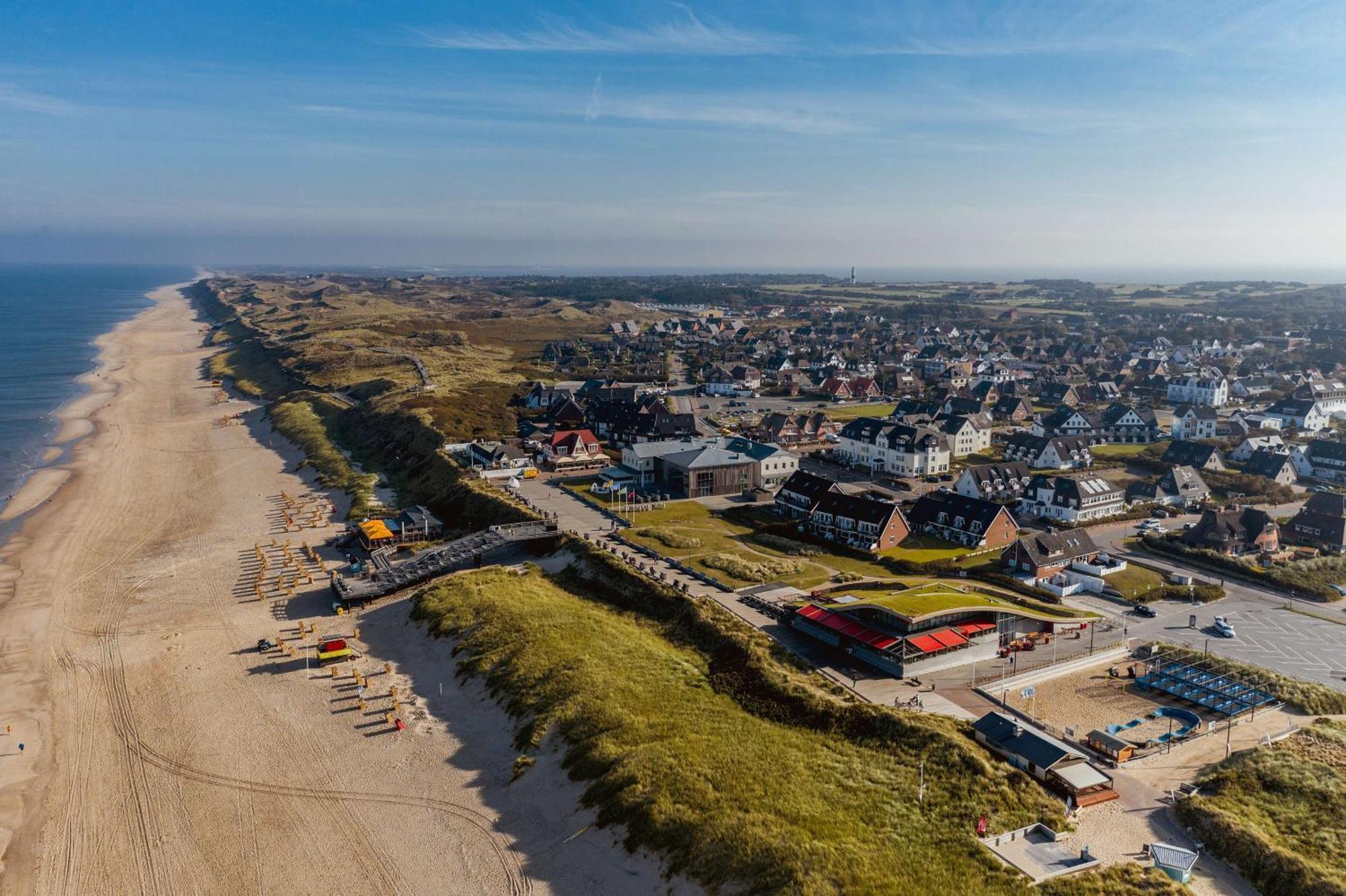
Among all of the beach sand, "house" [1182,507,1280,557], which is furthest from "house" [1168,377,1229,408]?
the beach sand

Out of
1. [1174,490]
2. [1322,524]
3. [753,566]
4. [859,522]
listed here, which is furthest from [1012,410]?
[753,566]

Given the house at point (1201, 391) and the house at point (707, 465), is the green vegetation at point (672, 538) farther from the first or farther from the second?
the house at point (1201, 391)

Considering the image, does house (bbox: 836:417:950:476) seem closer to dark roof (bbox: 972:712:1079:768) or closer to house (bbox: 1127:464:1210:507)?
house (bbox: 1127:464:1210:507)

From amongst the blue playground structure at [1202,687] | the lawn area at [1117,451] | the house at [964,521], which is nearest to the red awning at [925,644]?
the blue playground structure at [1202,687]

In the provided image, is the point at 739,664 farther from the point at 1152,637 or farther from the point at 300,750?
the point at 1152,637

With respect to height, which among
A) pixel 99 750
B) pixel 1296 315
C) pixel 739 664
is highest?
pixel 1296 315

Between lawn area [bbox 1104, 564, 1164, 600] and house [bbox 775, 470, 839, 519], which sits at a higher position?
house [bbox 775, 470, 839, 519]

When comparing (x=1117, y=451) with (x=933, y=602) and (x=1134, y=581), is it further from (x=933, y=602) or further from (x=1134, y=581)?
(x=933, y=602)

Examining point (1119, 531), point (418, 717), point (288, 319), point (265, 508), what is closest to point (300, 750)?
point (418, 717)
